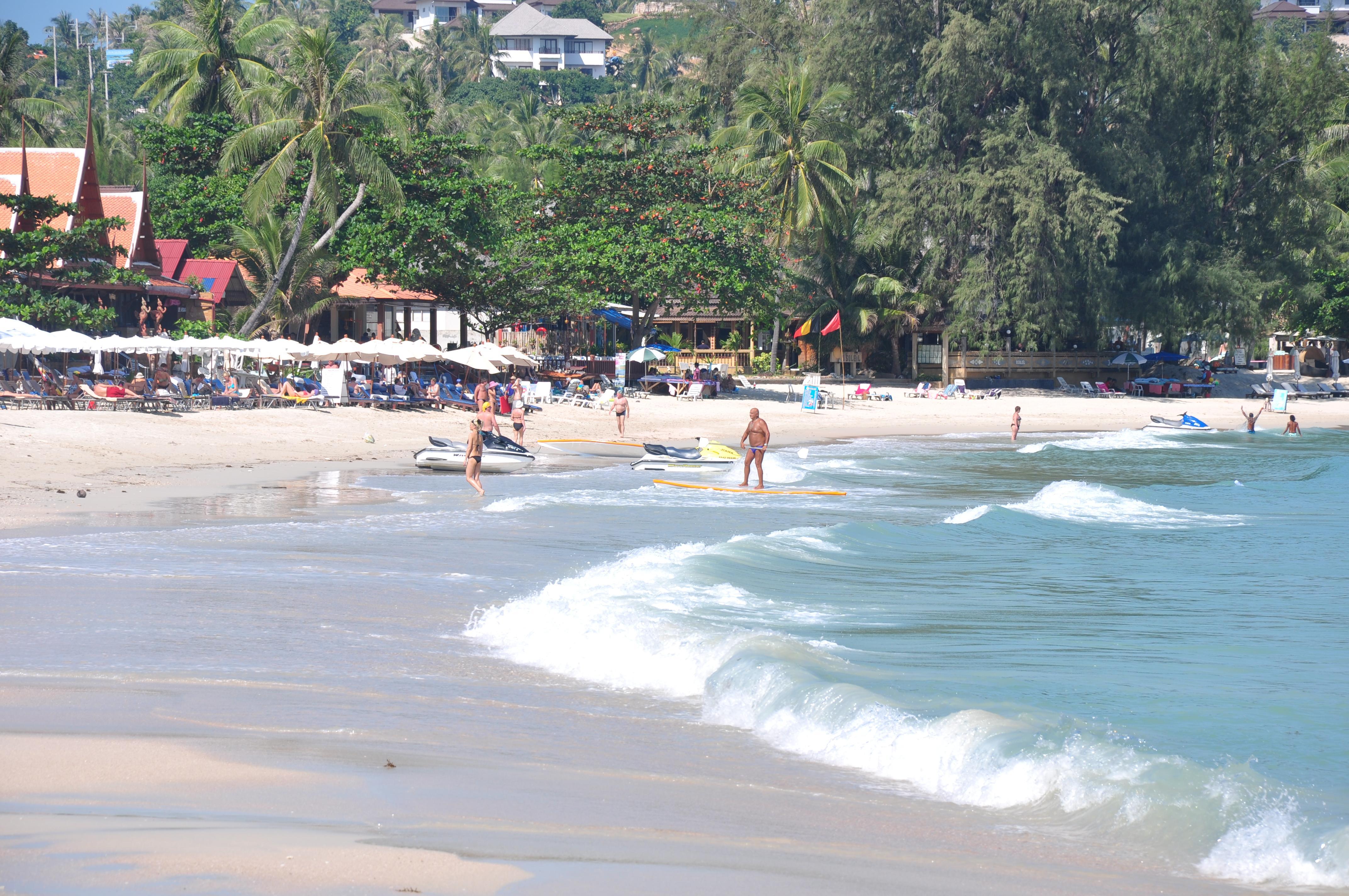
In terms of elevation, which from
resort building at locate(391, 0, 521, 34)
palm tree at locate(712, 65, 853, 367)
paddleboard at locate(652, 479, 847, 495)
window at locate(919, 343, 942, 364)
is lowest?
paddleboard at locate(652, 479, 847, 495)

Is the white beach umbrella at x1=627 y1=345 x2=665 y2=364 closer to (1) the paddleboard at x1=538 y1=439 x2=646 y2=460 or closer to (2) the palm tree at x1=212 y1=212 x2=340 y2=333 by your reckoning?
(2) the palm tree at x1=212 y1=212 x2=340 y2=333

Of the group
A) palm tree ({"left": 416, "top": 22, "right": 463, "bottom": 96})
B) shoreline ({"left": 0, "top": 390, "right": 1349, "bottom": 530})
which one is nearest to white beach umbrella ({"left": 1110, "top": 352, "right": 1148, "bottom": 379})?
shoreline ({"left": 0, "top": 390, "right": 1349, "bottom": 530})

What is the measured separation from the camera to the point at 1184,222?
166ft

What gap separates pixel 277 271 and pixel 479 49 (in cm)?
10024

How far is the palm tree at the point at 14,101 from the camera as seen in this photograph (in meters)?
44.2

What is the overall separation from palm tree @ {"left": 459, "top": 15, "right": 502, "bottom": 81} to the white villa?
275 cm

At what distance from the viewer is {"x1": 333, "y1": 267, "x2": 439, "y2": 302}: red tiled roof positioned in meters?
43.8

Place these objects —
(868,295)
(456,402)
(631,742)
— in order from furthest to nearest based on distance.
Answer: (868,295)
(456,402)
(631,742)

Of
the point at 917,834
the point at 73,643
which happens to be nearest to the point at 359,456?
the point at 73,643

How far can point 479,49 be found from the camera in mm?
130750

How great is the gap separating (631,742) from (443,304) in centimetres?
3637

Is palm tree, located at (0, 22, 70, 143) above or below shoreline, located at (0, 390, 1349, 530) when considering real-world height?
above

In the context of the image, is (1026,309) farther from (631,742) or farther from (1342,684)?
(631,742)

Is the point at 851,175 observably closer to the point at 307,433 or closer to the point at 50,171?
the point at 50,171
